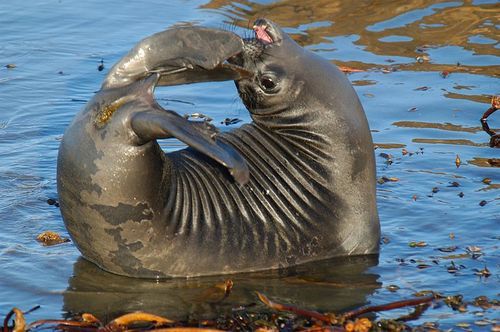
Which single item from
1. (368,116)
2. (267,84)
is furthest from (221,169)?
(368,116)

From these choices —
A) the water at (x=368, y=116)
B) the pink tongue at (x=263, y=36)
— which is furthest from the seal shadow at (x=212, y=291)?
the pink tongue at (x=263, y=36)

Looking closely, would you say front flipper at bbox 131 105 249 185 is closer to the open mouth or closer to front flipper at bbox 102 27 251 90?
front flipper at bbox 102 27 251 90

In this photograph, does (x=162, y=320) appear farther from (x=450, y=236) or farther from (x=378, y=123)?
(x=378, y=123)

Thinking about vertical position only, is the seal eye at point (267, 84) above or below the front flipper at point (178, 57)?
below

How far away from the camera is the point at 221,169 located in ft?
24.1

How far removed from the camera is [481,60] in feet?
37.9

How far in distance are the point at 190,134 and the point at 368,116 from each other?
164 inches

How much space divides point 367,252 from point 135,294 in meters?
1.58

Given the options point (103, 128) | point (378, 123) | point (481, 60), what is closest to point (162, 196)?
point (103, 128)

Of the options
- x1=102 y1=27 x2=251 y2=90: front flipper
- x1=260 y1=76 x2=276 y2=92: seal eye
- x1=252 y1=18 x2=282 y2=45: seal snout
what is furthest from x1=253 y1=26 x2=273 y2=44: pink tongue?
x1=102 y1=27 x2=251 y2=90: front flipper

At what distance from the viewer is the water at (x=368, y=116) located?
269 inches

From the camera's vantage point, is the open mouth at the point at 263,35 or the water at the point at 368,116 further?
the open mouth at the point at 263,35

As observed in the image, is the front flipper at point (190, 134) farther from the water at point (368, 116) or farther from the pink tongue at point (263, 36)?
the pink tongue at point (263, 36)

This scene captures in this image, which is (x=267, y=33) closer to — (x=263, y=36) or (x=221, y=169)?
(x=263, y=36)
